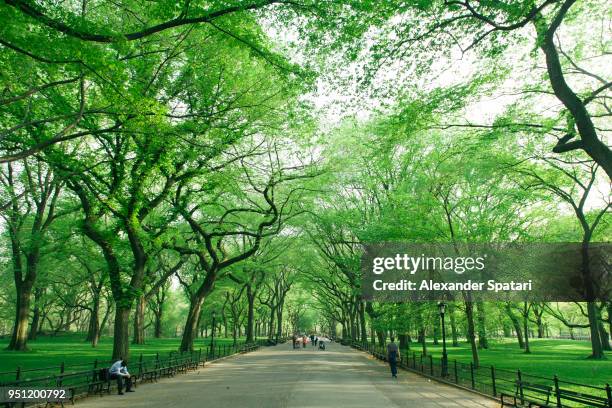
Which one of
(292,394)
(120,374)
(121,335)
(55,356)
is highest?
(121,335)

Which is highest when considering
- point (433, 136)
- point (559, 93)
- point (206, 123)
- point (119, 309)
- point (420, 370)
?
point (433, 136)

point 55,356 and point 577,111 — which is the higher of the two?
point 577,111

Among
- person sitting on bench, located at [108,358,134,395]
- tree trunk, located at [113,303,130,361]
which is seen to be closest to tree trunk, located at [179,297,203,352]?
tree trunk, located at [113,303,130,361]

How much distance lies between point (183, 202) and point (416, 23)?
15.2m

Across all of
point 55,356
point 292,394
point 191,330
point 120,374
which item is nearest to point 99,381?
point 120,374

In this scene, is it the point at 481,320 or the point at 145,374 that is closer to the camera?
the point at 145,374

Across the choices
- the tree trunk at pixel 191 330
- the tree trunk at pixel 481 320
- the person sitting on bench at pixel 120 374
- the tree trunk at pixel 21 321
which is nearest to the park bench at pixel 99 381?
the person sitting on bench at pixel 120 374

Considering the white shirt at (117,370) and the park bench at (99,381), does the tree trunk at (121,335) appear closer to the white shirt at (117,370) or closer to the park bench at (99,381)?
the park bench at (99,381)

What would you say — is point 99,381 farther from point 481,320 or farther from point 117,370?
point 481,320

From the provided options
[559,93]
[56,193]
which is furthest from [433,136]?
[56,193]

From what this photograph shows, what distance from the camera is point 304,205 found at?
32.2m

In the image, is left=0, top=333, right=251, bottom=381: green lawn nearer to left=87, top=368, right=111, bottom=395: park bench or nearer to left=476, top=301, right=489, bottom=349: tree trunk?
left=87, top=368, right=111, bottom=395: park bench

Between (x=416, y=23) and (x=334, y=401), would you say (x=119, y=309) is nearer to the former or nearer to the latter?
(x=334, y=401)

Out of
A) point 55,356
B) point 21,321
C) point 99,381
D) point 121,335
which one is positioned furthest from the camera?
point 21,321
